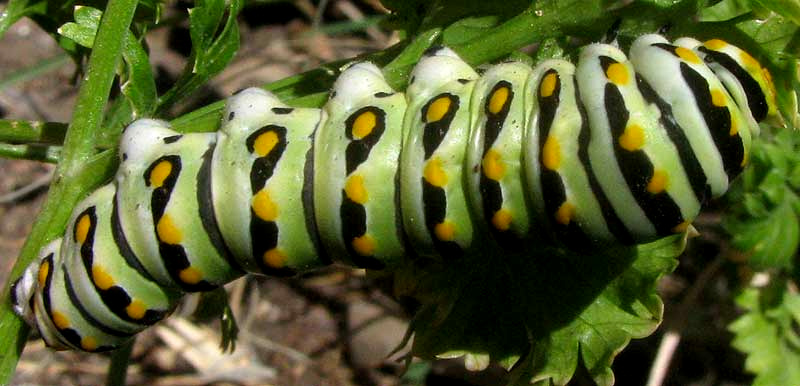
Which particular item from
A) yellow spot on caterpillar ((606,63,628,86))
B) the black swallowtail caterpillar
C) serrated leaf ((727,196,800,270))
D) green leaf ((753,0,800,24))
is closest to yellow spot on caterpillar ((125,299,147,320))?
the black swallowtail caterpillar

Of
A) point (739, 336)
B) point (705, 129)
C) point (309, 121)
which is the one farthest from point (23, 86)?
point (705, 129)

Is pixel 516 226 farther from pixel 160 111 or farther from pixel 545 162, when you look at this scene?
pixel 160 111

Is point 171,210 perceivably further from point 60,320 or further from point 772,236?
point 772,236

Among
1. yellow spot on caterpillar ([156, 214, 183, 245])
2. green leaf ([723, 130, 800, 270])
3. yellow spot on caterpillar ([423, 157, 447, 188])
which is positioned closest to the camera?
yellow spot on caterpillar ([423, 157, 447, 188])

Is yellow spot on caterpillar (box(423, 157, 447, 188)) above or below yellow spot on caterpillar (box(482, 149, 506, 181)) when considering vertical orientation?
below

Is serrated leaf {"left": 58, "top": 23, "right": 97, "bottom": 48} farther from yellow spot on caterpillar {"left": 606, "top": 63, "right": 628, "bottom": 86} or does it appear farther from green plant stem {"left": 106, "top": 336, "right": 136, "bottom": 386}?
yellow spot on caterpillar {"left": 606, "top": 63, "right": 628, "bottom": 86}

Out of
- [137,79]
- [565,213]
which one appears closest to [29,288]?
[137,79]

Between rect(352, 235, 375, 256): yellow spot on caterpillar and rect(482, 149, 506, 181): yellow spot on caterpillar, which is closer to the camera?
rect(482, 149, 506, 181): yellow spot on caterpillar
